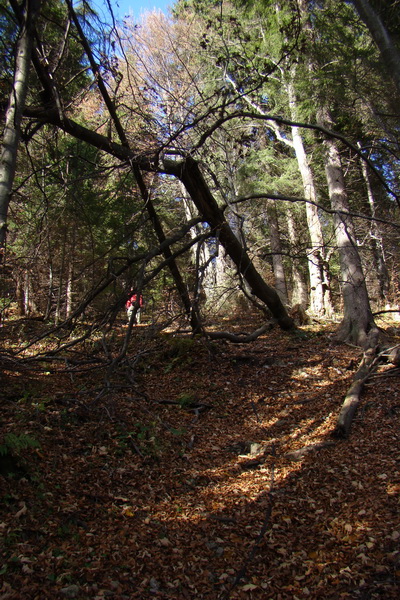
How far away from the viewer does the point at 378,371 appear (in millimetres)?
6605

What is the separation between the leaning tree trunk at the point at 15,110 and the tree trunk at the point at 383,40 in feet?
15.6

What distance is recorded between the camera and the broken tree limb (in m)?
5.00

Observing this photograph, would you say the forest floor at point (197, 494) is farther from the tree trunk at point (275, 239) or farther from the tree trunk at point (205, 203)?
the tree trunk at point (275, 239)

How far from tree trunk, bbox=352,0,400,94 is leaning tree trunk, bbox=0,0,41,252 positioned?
477 centimetres

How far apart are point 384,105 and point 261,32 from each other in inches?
176

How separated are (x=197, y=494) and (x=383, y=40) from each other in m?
6.67

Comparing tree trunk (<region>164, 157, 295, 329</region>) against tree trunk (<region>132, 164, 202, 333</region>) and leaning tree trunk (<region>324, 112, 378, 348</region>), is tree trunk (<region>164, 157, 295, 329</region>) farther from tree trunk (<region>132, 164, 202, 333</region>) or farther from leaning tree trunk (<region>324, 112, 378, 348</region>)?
leaning tree trunk (<region>324, 112, 378, 348</region>)

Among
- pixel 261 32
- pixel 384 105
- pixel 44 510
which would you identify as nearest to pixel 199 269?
pixel 44 510

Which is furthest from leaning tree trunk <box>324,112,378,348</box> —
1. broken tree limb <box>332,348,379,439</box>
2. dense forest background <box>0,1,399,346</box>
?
broken tree limb <box>332,348,379,439</box>

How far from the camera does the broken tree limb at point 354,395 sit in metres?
5.00

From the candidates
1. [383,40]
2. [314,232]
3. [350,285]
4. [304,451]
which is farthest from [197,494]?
[314,232]

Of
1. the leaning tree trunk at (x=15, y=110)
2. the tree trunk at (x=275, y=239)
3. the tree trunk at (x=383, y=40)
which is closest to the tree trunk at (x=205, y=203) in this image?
the leaning tree trunk at (x=15, y=110)

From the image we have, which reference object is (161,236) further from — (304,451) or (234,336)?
(304,451)

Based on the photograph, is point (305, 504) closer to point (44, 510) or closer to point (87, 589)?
point (87, 589)
